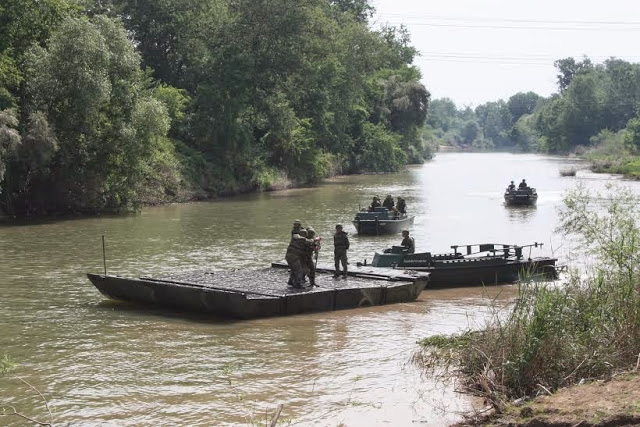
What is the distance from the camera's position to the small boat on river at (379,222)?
3188 centimetres

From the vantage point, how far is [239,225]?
35.4 meters

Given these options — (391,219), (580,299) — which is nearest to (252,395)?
(580,299)

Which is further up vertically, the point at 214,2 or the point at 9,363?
the point at 214,2

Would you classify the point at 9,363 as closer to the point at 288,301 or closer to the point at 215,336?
the point at 215,336

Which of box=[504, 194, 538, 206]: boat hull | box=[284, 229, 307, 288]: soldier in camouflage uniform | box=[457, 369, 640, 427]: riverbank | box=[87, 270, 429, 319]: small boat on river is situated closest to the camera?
box=[457, 369, 640, 427]: riverbank

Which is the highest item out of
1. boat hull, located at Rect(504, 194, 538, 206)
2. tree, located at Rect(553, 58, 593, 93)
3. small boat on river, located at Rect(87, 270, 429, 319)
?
tree, located at Rect(553, 58, 593, 93)

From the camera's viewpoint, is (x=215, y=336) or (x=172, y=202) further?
(x=172, y=202)

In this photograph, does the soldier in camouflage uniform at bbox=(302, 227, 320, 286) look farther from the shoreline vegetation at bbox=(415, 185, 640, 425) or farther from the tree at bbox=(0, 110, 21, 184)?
the tree at bbox=(0, 110, 21, 184)

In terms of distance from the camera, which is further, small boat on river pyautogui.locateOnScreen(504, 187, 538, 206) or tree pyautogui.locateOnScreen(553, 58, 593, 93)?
tree pyautogui.locateOnScreen(553, 58, 593, 93)

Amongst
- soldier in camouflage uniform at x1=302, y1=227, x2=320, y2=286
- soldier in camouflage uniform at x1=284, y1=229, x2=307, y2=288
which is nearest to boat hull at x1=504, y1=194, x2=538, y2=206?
soldier in camouflage uniform at x1=302, y1=227, x2=320, y2=286

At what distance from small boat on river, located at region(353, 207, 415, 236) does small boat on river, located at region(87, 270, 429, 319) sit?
12.2 metres

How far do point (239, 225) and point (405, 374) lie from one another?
23.4m

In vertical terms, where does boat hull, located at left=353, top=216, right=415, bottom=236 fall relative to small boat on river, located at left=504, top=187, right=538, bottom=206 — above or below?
below

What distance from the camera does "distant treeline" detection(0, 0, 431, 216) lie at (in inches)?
1393
